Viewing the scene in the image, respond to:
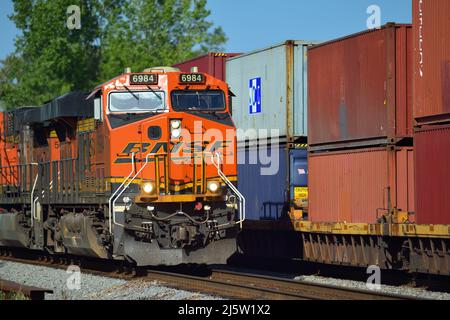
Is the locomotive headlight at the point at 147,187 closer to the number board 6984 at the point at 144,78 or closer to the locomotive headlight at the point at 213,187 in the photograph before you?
the locomotive headlight at the point at 213,187

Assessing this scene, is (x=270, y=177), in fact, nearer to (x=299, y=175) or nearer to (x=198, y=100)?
(x=299, y=175)

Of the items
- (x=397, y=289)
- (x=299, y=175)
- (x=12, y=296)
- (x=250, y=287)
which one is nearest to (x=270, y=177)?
(x=299, y=175)

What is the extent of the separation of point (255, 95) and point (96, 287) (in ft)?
25.5

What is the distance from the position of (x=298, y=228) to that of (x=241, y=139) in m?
3.72

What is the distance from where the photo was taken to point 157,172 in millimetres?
17875

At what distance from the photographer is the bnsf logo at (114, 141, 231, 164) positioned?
18.0 meters

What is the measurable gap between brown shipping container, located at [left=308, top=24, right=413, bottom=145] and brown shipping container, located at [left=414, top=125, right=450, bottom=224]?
130cm

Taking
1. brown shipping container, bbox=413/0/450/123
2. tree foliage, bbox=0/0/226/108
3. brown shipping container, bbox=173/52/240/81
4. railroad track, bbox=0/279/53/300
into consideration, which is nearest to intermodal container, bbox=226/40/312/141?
brown shipping container, bbox=173/52/240/81

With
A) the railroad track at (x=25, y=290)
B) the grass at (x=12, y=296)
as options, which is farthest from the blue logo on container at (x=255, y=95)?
the grass at (x=12, y=296)

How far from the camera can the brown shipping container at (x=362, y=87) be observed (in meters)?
17.5

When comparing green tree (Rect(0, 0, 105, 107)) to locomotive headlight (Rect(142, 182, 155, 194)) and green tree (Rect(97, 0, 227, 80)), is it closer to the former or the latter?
green tree (Rect(97, 0, 227, 80))

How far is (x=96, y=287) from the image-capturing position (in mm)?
17281

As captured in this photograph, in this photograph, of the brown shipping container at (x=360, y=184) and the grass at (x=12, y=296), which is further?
the brown shipping container at (x=360, y=184)

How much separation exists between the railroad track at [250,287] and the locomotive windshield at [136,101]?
140 inches
